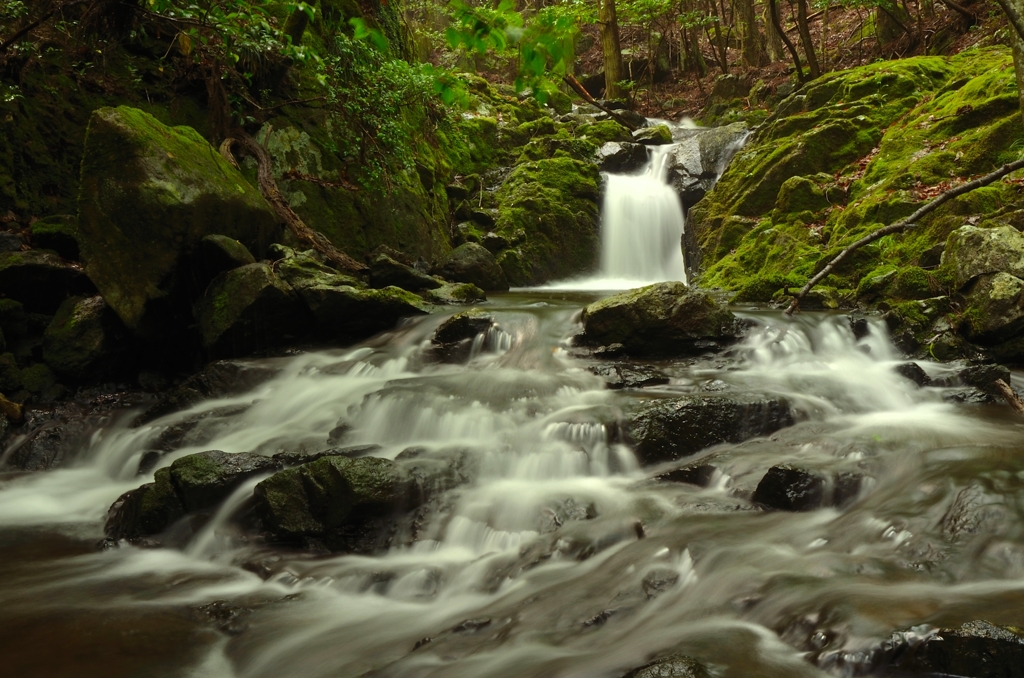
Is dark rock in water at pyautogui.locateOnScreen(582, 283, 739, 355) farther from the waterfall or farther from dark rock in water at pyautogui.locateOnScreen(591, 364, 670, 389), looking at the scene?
the waterfall

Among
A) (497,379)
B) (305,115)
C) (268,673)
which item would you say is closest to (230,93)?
(305,115)

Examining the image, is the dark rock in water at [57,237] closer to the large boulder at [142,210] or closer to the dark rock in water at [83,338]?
the dark rock in water at [83,338]

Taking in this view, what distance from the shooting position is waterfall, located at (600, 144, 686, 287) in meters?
14.5

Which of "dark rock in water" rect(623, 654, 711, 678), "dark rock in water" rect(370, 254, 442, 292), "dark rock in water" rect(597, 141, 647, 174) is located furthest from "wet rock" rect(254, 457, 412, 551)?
"dark rock in water" rect(597, 141, 647, 174)

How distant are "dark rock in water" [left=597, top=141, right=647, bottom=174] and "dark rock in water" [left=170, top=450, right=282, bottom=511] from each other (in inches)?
528

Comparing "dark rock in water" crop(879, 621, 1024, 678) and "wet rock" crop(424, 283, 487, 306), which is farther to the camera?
"wet rock" crop(424, 283, 487, 306)

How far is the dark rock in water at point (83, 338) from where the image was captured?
7.51 meters

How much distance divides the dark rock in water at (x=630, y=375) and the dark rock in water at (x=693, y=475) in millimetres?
1647

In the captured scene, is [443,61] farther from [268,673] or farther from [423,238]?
[268,673]

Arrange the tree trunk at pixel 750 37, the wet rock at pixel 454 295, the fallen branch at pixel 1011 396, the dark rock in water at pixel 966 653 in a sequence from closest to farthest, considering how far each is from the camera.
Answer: the dark rock in water at pixel 966 653, the fallen branch at pixel 1011 396, the wet rock at pixel 454 295, the tree trunk at pixel 750 37

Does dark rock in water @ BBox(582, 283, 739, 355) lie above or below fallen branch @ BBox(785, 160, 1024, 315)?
below

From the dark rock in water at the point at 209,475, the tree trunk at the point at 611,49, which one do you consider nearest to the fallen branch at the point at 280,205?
the dark rock in water at the point at 209,475

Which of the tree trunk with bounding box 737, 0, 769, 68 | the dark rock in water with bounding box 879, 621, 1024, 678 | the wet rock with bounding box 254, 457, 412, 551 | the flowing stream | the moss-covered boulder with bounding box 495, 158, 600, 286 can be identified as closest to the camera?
the dark rock in water with bounding box 879, 621, 1024, 678

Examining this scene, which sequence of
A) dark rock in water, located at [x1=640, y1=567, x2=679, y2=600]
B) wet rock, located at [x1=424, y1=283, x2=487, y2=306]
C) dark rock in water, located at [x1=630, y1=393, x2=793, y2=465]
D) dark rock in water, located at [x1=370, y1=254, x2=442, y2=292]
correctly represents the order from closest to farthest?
dark rock in water, located at [x1=640, y1=567, x2=679, y2=600], dark rock in water, located at [x1=630, y1=393, x2=793, y2=465], dark rock in water, located at [x1=370, y1=254, x2=442, y2=292], wet rock, located at [x1=424, y1=283, x2=487, y2=306]
